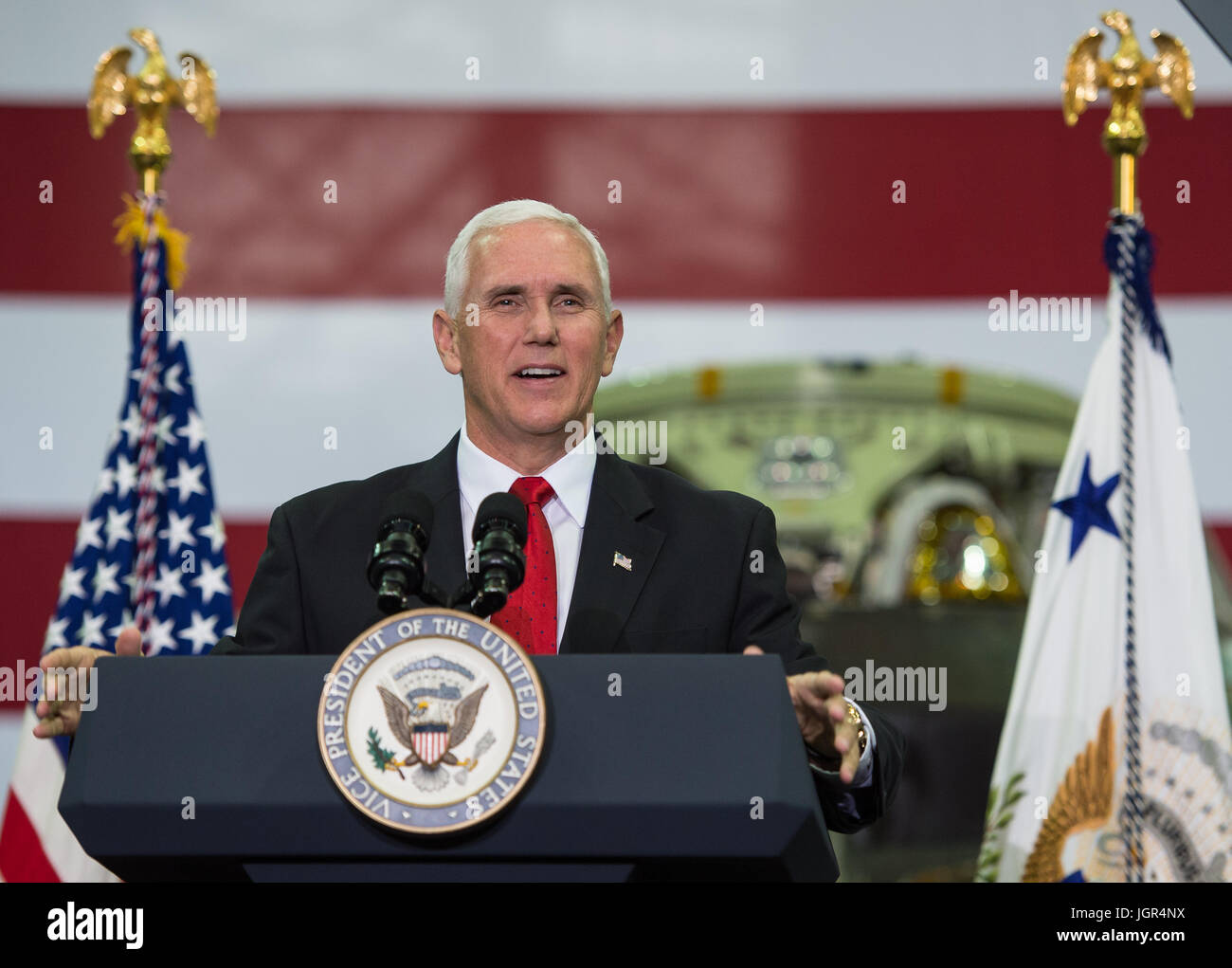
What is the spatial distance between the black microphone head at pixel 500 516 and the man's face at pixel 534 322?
38 centimetres

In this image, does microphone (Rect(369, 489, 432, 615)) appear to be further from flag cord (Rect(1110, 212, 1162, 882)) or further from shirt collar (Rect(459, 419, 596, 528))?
flag cord (Rect(1110, 212, 1162, 882))

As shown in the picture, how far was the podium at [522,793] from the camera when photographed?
109cm

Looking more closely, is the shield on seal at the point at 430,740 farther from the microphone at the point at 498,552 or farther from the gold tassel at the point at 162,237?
the gold tassel at the point at 162,237

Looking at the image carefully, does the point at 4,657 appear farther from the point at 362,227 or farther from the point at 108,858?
the point at 108,858

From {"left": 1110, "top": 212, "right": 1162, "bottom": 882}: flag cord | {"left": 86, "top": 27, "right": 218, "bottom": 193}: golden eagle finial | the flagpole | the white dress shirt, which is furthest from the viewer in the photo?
{"left": 86, "top": 27, "right": 218, "bottom": 193}: golden eagle finial

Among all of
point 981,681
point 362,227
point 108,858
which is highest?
point 362,227

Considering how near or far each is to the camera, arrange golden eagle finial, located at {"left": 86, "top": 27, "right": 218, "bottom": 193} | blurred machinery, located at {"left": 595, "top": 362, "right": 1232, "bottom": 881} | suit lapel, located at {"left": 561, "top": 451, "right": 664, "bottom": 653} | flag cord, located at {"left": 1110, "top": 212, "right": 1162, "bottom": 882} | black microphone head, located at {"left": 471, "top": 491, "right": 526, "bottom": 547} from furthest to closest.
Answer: blurred machinery, located at {"left": 595, "top": 362, "right": 1232, "bottom": 881} < golden eagle finial, located at {"left": 86, "top": 27, "right": 218, "bottom": 193} < flag cord, located at {"left": 1110, "top": 212, "right": 1162, "bottom": 882} < suit lapel, located at {"left": 561, "top": 451, "right": 664, "bottom": 653} < black microphone head, located at {"left": 471, "top": 491, "right": 526, "bottom": 547}

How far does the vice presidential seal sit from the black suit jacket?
397mm

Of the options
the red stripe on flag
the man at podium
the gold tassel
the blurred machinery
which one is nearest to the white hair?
the man at podium

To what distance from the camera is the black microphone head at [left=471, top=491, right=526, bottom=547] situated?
1219mm

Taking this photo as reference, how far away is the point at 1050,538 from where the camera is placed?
9.56ft

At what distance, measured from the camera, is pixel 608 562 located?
1545mm

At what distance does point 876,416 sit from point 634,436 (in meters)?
0.76

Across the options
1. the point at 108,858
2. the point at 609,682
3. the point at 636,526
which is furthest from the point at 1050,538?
the point at 108,858
